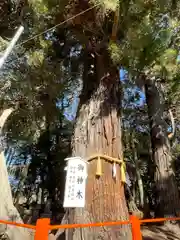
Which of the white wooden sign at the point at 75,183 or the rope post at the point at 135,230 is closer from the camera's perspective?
the rope post at the point at 135,230

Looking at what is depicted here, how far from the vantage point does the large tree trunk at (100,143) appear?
2.69 m

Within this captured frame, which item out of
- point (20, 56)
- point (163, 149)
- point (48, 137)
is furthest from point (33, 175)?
point (20, 56)

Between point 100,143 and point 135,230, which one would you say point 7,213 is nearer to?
point 100,143

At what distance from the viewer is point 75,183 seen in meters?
2.68

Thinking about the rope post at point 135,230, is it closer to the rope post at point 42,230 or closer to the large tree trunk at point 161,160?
the rope post at point 42,230

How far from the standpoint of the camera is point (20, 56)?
13.6 feet

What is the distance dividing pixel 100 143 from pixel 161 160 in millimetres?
3105

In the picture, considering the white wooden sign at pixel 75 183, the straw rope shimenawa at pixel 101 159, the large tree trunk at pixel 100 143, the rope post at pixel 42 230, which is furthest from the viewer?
the straw rope shimenawa at pixel 101 159

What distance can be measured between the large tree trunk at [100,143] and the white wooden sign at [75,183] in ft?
0.57

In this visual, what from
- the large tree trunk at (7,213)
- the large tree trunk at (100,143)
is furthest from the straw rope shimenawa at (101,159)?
the large tree trunk at (7,213)

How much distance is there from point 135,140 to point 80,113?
271 inches

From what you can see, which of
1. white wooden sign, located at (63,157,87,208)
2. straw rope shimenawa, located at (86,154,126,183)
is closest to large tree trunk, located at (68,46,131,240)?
straw rope shimenawa, located at (86,154,126,183)

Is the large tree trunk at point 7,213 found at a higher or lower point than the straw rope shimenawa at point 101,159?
lower

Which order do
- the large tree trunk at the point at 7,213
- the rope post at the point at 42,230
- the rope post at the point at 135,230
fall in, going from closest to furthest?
the rope post at the point at 42,230 → the rope post at the point at 135,230 → the large tree trunk at the point at 7,213
